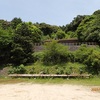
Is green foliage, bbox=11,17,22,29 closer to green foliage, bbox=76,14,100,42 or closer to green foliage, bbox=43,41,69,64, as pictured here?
green foliage, bbox=76,14,100,42

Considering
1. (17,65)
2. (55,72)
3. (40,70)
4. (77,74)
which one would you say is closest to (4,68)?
(17,65)

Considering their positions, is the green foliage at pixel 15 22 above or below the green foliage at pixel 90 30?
above

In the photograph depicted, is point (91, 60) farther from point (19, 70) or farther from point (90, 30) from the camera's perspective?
point (90, 30)

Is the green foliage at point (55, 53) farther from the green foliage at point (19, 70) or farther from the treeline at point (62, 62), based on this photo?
the green foliage at point (19, 70)

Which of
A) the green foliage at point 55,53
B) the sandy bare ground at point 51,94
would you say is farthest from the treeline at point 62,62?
the sandy bare ground at point 51,94

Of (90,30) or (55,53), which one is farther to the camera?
(90,30)

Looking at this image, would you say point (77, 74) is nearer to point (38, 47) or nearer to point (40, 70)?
point (40, 70)

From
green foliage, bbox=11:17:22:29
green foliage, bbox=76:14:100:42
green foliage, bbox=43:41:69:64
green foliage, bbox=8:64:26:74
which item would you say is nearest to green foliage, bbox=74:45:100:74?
green foliage, bbox=43:41:69:64

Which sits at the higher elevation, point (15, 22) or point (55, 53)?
point (15, 22)

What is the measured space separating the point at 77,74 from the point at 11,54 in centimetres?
959

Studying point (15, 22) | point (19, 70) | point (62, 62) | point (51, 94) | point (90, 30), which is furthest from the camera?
point (15, 22)

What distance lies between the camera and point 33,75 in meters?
25.7

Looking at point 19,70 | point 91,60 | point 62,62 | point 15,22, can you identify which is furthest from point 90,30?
point 15,22

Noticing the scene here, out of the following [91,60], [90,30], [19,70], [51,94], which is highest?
[90,30]
